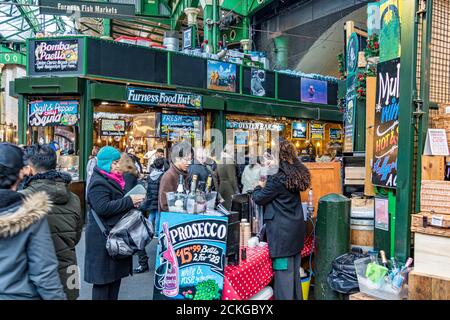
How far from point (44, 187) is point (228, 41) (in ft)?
67.2

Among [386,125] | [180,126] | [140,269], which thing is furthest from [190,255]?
[180,126]

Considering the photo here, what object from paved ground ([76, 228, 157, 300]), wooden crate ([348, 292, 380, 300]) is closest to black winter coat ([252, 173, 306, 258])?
wooden crate ([348, 292, 380, 300])

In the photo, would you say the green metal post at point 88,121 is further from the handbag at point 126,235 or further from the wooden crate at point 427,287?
the wooden crate at point 427,287

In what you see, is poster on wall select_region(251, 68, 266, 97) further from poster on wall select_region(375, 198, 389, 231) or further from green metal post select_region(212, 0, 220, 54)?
poster on wall select_region(375, 198, 389, 231)

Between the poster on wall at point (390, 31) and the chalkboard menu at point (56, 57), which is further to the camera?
the chalkboard menu at point (56, 57)

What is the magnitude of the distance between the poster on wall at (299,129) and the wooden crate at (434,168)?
1202 centimetres

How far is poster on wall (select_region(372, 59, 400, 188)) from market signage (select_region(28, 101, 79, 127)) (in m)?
8.32

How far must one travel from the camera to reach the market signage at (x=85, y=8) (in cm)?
962

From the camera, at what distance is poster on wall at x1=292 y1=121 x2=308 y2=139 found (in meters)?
15.8

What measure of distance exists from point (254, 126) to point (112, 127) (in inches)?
211

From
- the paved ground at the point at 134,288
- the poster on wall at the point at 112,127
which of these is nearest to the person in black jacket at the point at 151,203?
the paved ground at the point at 134,288

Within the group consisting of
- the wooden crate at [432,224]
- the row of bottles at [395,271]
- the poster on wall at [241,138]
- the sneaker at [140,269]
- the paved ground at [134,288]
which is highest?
the poster on wall at [241,138]

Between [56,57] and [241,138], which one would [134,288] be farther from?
[241,138]
